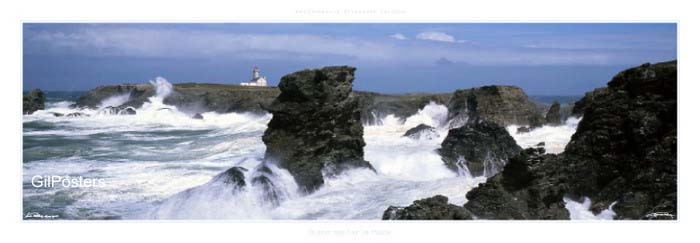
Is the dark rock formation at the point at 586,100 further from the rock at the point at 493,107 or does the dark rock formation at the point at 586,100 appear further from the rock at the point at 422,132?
the rock at the point at 422,132

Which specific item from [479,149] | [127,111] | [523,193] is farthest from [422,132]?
[127,111]

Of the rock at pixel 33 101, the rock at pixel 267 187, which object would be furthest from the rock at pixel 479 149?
the rock at pixel 33 101

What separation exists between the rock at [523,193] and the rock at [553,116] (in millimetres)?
2932

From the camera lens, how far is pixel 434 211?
19.2 ft

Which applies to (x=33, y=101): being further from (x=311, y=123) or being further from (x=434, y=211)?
(x=434, y=211)

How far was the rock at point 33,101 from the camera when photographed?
266 inches

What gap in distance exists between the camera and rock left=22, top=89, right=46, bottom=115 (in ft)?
22.1

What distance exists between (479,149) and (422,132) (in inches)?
61.9

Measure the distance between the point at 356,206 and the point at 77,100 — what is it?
431 cm

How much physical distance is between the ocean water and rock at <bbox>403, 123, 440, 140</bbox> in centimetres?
13

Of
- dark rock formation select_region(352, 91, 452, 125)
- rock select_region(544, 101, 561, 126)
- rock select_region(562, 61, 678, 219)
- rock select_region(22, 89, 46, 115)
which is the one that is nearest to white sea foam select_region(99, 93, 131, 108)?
rock select_region(22, 89, 46, 115)

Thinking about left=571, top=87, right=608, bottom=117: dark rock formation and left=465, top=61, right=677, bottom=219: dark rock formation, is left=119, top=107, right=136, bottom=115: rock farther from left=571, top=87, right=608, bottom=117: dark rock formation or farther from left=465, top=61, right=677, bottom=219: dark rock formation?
left=571, top=87, right=608, bottom=117: dark rock formation

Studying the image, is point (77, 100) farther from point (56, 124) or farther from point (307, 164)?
point (307, 164)
